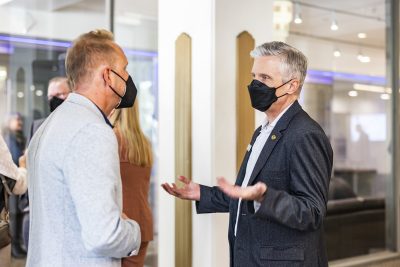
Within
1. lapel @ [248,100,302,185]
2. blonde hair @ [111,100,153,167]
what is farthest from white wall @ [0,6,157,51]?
lapel @ [248,100,302,185]

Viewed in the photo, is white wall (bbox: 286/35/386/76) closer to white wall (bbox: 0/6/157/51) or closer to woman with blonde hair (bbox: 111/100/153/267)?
white wall (bbox: 0/6/157/51)

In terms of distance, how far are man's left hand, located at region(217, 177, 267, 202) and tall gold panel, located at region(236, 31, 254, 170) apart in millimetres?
1454

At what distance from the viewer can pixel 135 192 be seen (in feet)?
9.90

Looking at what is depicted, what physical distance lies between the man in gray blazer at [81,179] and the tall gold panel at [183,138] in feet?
4.59

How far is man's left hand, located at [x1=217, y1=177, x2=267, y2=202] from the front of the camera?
1.87 m

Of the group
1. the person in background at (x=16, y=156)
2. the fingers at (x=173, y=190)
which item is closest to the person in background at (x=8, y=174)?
the fingers at (x=173, y=190)

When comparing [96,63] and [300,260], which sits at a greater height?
[96,63]

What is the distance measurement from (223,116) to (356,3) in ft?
16.3

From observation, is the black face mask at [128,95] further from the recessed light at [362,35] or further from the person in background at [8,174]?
the recessed light at [362,35]

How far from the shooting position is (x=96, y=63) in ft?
6.42

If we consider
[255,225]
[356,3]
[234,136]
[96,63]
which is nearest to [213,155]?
[234,136]

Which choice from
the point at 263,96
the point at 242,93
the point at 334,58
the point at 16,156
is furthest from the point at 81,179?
the point at 334,58

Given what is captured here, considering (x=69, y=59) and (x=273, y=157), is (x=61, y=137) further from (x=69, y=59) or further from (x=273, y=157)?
(x=273, y=157)

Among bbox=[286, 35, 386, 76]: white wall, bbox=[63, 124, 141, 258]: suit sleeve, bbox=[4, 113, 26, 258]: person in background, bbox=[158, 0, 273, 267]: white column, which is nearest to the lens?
bbox=[63, 124, 141, 258]: suit sleeve
